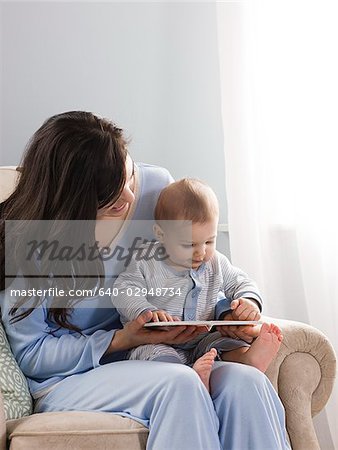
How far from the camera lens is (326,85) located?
2.46 m

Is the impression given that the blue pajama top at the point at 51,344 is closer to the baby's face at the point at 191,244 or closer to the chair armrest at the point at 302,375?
the baby's face at the point at 191,244

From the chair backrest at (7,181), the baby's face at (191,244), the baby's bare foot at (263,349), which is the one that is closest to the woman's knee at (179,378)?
the baby's bare foot at (263,349)

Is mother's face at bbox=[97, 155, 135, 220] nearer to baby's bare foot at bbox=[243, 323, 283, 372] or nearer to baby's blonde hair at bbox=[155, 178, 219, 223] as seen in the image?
baby's blonde hair at bbox=[155, 178, 219, 223]

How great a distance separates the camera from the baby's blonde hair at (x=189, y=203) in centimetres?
176

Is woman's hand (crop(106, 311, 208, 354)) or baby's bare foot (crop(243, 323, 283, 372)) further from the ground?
woman's hand (crop(106, 311, 208, 354))

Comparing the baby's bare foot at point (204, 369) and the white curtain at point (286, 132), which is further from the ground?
the white curtain at point (286, 132)

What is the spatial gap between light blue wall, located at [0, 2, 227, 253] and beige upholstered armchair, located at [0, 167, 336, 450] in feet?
2.13

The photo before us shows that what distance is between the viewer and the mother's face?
5.78ft

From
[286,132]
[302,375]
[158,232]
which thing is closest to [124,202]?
[158,232]

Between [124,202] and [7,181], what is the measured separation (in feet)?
1.31

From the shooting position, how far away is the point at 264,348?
170cm

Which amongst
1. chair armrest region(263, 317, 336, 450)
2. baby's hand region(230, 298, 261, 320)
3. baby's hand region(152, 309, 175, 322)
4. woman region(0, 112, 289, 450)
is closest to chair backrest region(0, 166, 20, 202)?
woman region(0, 112, 289, 450)

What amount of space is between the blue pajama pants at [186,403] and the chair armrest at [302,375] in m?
0.16

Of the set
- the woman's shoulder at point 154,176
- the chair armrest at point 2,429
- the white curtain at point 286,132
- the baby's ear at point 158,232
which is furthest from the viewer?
the white curtain at point 286,132
